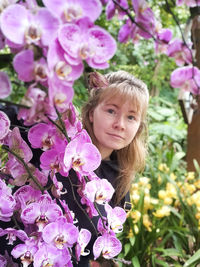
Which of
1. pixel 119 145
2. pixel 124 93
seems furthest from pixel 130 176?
pixel 124 93

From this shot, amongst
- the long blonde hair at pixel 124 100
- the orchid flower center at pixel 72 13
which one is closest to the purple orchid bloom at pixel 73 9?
the orchid flower center at pixel 72 13

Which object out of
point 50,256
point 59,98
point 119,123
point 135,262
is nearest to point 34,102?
point 59,98

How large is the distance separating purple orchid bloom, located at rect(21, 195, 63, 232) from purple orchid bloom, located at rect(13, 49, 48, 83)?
187 millimetres

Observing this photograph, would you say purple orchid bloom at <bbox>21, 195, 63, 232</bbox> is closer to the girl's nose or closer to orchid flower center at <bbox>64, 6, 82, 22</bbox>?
orchid flower center at <bbox>64, 6, 82, 22</bbox>

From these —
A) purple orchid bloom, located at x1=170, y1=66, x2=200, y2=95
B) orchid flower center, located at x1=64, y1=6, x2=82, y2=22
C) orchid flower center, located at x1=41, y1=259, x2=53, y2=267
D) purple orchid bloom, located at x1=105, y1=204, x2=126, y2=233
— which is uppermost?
orchid flower center, located at x1=64, y1=6, x2=82, y2=22

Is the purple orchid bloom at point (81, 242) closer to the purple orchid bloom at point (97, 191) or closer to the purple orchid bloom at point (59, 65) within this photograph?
the purple orchid bloom at point (97, 191)

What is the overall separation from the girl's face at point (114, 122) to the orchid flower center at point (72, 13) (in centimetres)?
74

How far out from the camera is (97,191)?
16.8 inches

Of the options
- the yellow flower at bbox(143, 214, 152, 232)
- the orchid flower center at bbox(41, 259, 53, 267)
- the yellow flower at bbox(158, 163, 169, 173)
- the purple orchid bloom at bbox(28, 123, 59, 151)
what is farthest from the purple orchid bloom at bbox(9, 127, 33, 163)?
the yellow flower at bbox(158, 163, 169, 173)

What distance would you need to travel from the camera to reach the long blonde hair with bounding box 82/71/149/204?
105 centimetres

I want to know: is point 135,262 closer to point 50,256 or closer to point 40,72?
point 50,256

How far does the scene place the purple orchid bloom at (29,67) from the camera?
0.80 ft

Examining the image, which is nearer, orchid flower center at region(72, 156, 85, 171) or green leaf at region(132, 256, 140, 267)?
orchid flower center at region(72, 156, 85, 171)

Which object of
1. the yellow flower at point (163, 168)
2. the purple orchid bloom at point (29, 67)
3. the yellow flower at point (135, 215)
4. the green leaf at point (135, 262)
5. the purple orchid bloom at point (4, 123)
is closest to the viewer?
the purple orchid bloom at point (29, 67)
